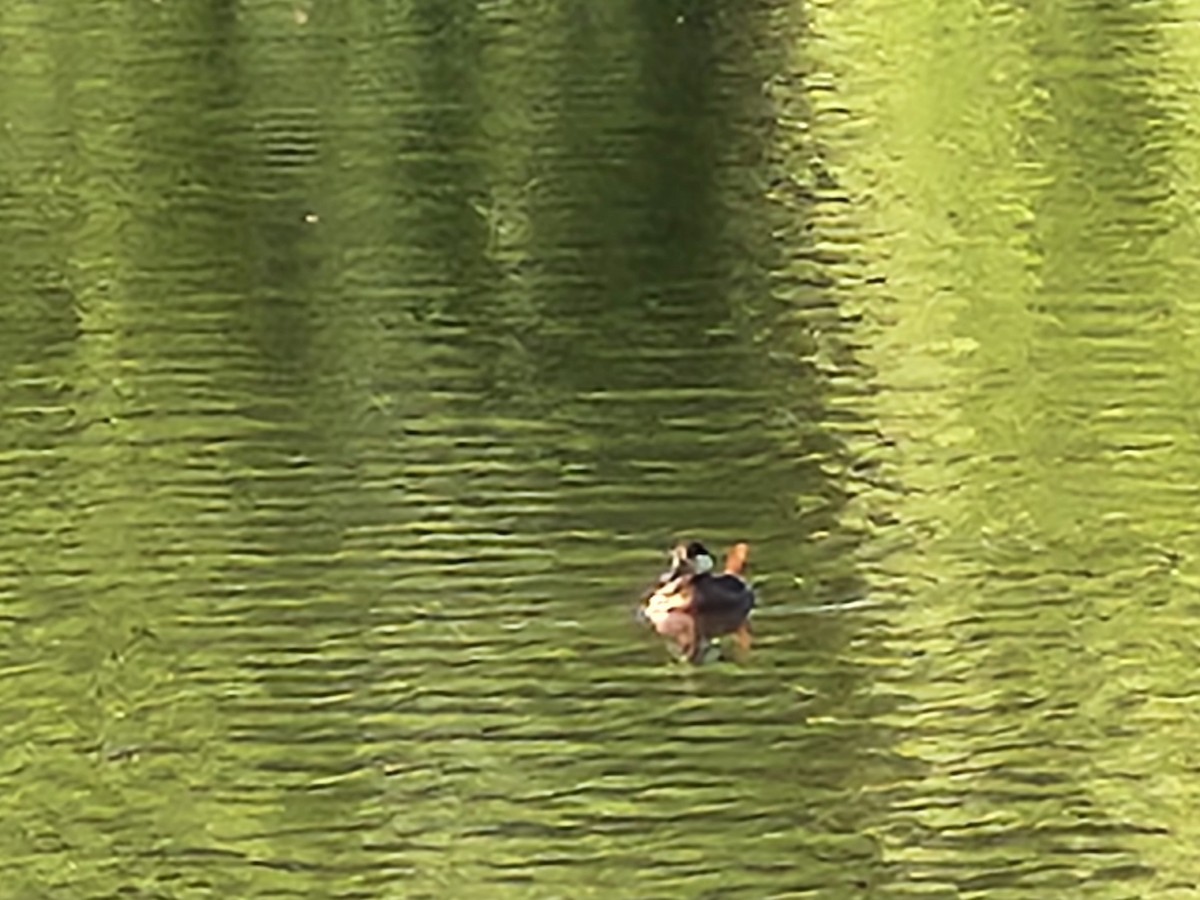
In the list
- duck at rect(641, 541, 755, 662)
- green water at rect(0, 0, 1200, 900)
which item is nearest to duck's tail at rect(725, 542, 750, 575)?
duck at rect(641, 541, 755, 662)

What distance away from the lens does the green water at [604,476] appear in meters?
18.2

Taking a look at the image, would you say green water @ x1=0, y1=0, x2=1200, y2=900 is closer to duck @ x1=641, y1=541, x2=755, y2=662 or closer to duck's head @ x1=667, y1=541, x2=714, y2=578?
duck @ x1=641, y1=541, x2=755, y2=662

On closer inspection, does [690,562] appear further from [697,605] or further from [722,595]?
[697,605]

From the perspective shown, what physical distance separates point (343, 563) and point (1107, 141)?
15.8 metres

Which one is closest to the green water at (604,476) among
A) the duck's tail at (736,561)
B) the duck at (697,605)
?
the duck at (697,605)

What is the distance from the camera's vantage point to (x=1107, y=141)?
3566cm

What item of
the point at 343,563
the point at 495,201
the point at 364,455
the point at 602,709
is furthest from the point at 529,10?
the point at 602,709

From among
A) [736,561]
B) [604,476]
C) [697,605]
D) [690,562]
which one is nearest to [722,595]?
[697,605]

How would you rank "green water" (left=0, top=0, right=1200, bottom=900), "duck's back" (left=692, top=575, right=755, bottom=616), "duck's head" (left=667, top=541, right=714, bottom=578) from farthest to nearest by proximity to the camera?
"duck's head" (left=667, top=541, right=714, bottom=578) < "duck's back" (left=692, top=575, right=755, bottom=616) < "green water" (left=0, top=0, right=1200, bottom=900)

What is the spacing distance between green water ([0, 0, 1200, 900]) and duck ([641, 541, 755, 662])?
23 centimetres

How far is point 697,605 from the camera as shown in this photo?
20609 millimetres

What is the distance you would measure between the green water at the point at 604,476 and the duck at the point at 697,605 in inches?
9.0

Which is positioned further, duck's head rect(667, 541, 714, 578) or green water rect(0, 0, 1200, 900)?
duck's head rect(667, 541, 714, 578)

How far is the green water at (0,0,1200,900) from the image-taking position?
716 inches
